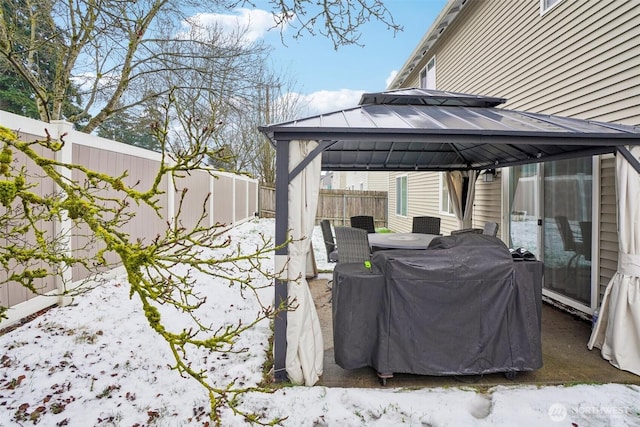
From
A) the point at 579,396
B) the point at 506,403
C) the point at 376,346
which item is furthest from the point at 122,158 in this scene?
the point at 579,396

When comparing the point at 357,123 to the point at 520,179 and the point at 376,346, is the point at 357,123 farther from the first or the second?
the point at 520,179

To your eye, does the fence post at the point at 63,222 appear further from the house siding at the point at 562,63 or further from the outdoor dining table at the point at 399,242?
the house siding at the point at 562,63

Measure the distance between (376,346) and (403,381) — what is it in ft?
1.38

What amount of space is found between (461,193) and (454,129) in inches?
187

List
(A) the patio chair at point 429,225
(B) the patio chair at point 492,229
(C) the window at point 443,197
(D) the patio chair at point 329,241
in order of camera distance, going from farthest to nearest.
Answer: (C) the window at point 443,197 → (A) the patio chair at point 429,225 → (D) the patio chair at point 329,241 → (B) the patio chair at point 492,229

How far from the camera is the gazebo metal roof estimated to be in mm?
3346

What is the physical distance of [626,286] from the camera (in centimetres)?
354

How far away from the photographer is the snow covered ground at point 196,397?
8.71 ft

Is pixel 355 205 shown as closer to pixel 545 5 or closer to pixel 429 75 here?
pixel 429 75

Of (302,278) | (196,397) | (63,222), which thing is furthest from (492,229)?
(63,222)

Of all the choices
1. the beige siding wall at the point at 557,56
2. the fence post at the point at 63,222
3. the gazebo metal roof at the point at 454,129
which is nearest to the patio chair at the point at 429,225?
the gazebo metal roof at the point at 454,129

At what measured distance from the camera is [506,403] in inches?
113

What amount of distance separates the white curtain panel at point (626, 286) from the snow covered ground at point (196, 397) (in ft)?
1.52

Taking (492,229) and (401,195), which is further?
(401,195)
